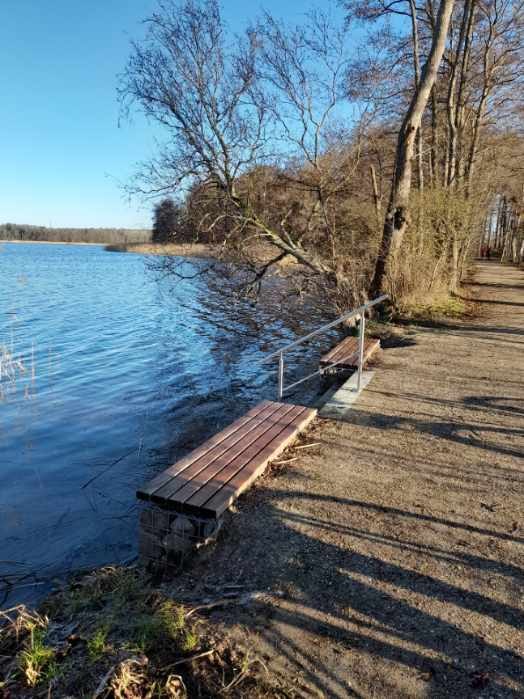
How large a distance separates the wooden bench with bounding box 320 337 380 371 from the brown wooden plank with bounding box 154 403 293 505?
2.67 meters

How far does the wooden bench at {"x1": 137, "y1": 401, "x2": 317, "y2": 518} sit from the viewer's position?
11.1 feet

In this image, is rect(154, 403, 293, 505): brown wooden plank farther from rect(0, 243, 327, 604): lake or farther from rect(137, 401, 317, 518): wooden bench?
rect(0, 243, 327, 604): lake

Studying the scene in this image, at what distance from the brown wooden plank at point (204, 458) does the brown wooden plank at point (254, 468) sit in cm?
30

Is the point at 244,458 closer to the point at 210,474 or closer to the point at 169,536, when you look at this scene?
the point at 210,474

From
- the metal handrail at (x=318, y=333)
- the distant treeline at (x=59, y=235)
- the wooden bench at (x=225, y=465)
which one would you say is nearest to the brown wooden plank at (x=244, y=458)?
the wooden bench at (x=225, y=465)

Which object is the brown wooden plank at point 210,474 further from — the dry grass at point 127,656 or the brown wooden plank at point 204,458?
the dry grass at point 127,656

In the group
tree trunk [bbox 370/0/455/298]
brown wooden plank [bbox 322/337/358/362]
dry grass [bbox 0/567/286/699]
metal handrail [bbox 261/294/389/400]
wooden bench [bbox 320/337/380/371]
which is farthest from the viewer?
tree trunk [bbox 370/0/455/298]

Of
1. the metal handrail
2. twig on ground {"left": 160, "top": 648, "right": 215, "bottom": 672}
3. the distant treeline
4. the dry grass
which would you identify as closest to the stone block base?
the dry grass

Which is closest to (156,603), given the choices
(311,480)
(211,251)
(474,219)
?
(311,480)

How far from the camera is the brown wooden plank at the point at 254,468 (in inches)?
131

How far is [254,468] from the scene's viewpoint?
3904 mm

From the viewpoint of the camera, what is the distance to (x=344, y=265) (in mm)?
12070

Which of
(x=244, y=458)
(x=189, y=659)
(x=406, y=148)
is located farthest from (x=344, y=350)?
(x=189, y=659)

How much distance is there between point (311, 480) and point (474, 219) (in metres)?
14.9
